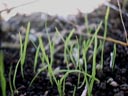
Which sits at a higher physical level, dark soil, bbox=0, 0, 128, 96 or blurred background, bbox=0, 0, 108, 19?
blurred background, bbox=0, 0, 108, 19

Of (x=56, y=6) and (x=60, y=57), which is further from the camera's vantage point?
(x=56, y=6)

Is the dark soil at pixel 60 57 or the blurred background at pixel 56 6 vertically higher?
the blurred background at pixel 56 6

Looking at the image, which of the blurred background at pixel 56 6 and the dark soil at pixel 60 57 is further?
the blurred background at pixel 56 6

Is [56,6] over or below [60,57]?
over

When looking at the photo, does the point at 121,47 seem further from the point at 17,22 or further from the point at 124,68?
the point at 17,22

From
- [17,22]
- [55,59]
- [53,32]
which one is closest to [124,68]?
[55,59]

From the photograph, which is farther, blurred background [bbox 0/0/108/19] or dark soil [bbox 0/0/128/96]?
blurred background [bbox 0/0/108/19]

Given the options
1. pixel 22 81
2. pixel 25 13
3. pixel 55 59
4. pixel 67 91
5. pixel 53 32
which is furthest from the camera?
pixel 25 13

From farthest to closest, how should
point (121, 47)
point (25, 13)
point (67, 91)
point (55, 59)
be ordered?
point (25, 13), point (55, 59), point (121, 47), point (67, 91)
